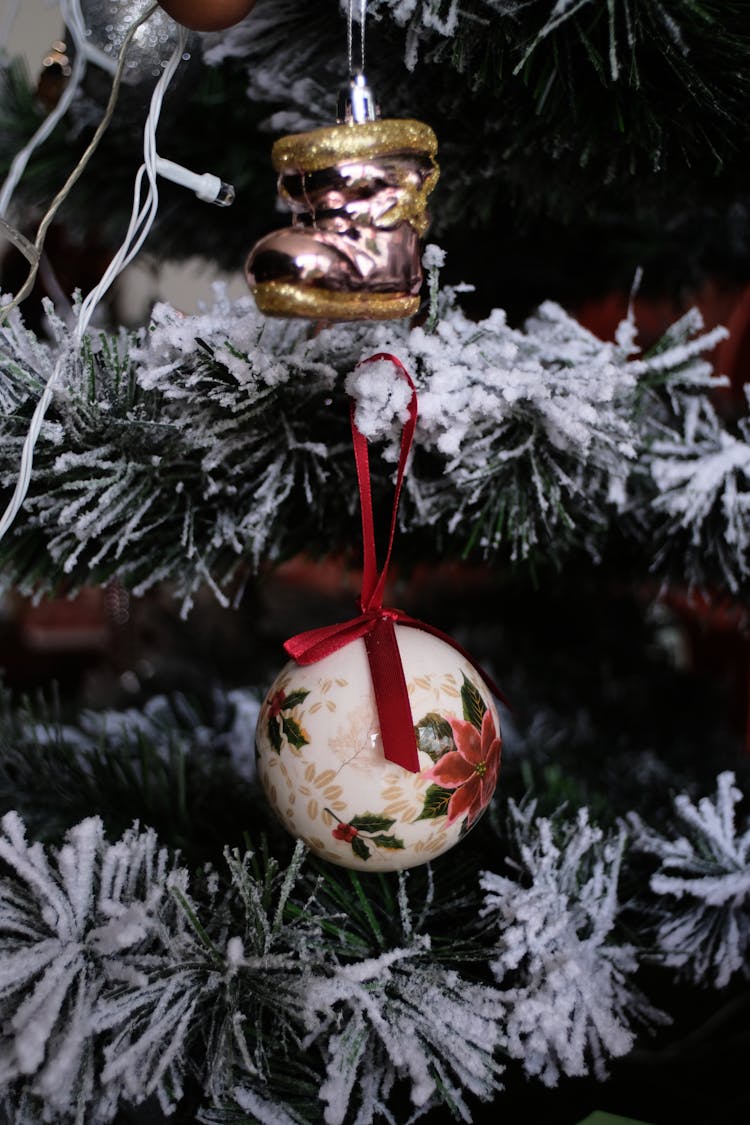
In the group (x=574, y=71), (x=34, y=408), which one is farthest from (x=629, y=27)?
(x=34, y=408)

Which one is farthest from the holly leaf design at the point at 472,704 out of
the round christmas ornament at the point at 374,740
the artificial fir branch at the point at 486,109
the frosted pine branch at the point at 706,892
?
the artificial fir branch at the point at 486,109

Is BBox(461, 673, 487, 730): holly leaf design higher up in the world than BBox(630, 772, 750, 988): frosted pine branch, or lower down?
higher up

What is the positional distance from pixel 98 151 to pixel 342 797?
0.37 metres

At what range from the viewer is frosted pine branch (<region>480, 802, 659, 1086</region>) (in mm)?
339

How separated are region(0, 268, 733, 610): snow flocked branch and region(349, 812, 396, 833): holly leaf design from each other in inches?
4.4

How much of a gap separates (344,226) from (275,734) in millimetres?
187

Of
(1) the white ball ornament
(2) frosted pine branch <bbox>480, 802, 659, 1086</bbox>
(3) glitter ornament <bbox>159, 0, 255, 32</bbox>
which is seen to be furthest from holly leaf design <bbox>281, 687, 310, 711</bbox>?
(3) glitter ornament <bbox>159, 0, 255, 32</bbox>

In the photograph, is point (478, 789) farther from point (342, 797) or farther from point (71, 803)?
point (71, 803)

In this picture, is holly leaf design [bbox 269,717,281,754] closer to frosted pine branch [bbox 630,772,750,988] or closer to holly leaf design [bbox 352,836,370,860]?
holly leaf design [bbox 352,836,370,860]

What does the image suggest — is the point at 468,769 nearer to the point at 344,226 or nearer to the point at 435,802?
the point at 435,802

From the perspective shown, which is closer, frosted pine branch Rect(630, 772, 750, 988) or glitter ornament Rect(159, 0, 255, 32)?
glitter ornament Rect(159, 0, 255, 32)

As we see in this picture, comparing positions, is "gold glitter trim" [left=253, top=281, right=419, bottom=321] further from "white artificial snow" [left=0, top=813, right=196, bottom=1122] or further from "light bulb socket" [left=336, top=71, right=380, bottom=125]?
"white artificial snow" [left=0, top=813, right=196, bottom=1122]

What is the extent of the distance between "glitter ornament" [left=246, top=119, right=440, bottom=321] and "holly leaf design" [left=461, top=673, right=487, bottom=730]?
0.49 feet

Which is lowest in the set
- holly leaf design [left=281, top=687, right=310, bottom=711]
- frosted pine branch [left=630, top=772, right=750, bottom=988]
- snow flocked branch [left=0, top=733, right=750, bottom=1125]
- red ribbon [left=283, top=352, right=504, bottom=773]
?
frosted pine branch [left=630, top=772, right=750, bottom=988]
